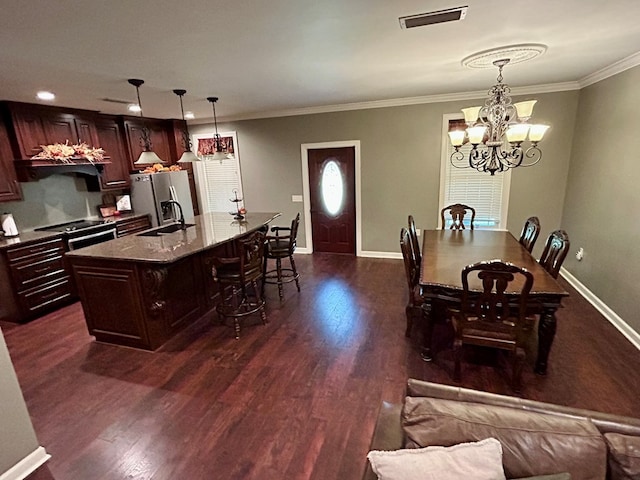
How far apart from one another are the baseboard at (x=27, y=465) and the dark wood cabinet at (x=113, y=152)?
13.4 ft

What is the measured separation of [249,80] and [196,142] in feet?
11.7

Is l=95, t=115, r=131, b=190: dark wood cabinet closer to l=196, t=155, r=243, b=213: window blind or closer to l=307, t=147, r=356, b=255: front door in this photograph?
l=196, t=155, r=243, b=213: window blind

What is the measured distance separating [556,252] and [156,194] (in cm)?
544

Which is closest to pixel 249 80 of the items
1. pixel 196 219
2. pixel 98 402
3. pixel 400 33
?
pixel 400 33

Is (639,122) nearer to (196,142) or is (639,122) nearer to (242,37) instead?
(242,37)

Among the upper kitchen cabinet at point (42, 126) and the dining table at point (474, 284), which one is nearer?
the dining table at point (474, 284)

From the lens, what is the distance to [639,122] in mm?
3039

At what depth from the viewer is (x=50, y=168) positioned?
172 inches

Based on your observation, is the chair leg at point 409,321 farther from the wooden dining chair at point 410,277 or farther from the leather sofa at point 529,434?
the leather sofa at point 529,434

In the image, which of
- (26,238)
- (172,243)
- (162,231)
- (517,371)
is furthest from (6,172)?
(517,371)

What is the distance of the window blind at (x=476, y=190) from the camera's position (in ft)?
16.3

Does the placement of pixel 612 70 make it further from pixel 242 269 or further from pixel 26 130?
pixel 26 130

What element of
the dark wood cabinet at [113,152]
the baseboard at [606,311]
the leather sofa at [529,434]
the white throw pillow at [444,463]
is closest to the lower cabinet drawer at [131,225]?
the dark wood cabinet at [113,152]

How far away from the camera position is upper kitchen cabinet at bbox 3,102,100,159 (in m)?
4.01
